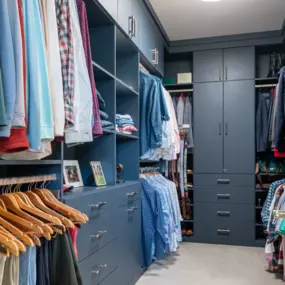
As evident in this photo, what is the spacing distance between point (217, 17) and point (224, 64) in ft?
2.48

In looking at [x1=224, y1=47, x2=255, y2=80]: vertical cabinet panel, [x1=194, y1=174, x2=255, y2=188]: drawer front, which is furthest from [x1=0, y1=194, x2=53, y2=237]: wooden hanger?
[x1=224, y1=47, x2=255, y2=80]: vertical cabinet panel

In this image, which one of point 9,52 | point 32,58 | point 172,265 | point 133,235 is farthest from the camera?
point 172,265

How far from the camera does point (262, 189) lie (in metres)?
3.81

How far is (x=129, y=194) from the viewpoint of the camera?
2434mm

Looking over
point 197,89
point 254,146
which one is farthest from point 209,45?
point 254,146

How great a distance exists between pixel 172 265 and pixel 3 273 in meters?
2.31

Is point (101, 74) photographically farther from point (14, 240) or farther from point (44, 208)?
point (14, 240)

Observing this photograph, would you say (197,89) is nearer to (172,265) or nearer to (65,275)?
(172,265)

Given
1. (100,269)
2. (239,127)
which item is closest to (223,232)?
(239,127)

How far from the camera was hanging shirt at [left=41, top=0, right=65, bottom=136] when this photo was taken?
1.23 metres

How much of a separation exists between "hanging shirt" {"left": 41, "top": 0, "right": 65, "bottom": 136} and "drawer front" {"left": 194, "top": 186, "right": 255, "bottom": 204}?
299 centimetres

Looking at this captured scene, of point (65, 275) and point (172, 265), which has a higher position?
point (65, 275)

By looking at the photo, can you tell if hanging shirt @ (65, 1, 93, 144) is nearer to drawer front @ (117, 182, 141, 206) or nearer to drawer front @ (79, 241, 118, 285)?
drawer front @ (79, 241, 118, 285)

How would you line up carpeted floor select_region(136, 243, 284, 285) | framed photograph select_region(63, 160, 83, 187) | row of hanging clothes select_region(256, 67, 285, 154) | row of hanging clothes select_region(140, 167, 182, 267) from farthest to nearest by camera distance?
row of hanging clothes select_region(256, 67, 285, 154) → row of hanging clothes select_region(140, 167, 182, 267) → carpeted floor select_region(136, 243, 284, 285) → framed photograph select_region(63, 160, 83, 187)
